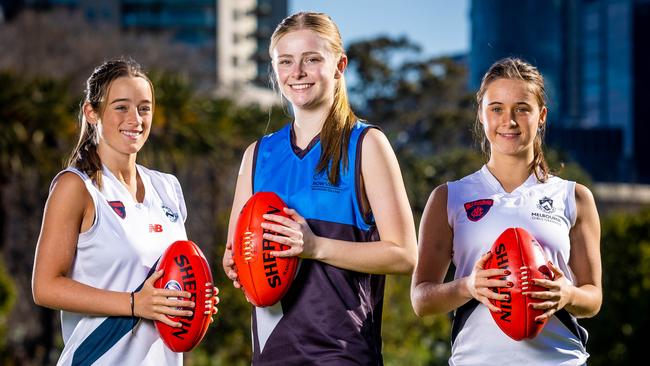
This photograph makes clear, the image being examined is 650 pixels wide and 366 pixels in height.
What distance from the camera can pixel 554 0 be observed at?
92.6m

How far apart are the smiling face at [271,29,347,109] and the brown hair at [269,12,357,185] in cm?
2

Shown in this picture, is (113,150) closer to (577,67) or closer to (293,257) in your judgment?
(293,257)

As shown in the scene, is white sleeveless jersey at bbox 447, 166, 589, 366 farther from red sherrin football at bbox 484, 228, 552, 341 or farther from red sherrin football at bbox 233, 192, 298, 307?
red sherrin football at bbox 233, 192, 298, 307

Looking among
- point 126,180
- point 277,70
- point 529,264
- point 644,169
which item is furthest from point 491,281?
point 644,169

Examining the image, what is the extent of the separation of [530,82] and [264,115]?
50.7 ft

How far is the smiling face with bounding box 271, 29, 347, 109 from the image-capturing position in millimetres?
3031

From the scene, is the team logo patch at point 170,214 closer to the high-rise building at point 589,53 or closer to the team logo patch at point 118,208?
the team logo patch at point 118,208

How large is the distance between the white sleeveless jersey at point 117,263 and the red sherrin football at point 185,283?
0.26 feet

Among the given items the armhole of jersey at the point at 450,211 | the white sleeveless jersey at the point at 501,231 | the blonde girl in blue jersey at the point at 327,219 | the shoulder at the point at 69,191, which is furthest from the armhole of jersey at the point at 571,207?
the shoulder at the point at 69,191

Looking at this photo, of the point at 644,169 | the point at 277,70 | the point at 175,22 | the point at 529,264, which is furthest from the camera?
the point at 644,169

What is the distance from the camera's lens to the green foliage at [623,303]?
10164 millimetres

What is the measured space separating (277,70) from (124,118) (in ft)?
1.69

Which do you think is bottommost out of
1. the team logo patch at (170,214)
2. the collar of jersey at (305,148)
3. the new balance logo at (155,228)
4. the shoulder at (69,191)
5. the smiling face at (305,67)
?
the new balance logo at (155,228)

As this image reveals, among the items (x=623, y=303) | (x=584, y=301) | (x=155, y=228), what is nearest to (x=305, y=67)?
(x=155, y=228)
